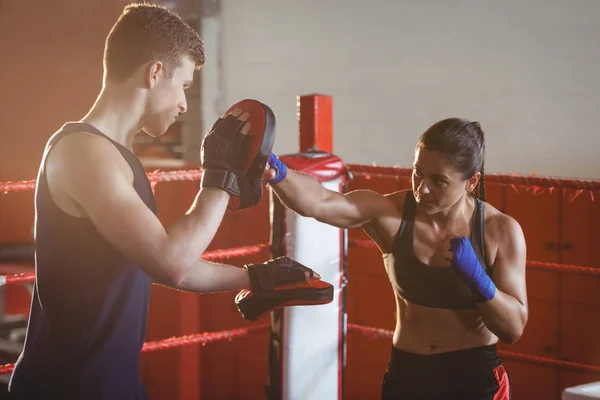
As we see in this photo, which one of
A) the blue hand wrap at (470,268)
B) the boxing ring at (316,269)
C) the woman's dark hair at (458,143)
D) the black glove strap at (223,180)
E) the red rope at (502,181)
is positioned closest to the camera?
the black glove strap at (223,180)

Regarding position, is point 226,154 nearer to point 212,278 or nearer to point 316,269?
point 212,278

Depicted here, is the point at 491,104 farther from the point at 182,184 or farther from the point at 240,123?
the point at 240,123

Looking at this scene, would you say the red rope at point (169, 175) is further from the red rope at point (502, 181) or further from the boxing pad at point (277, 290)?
the boxing pad at point (277, 290)

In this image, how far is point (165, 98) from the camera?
1.50m

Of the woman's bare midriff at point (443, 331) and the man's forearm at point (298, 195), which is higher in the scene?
the man's forearm at point (298, 195)

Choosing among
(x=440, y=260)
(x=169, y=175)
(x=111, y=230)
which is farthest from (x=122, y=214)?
(x=169, y=175)

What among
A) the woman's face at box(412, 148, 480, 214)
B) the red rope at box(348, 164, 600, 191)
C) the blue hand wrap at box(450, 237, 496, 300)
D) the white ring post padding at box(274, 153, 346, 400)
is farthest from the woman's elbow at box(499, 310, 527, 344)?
the white ring post padding at box(274, 153, 346, 400)

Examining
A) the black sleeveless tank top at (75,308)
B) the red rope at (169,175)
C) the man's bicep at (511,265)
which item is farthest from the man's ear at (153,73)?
the man's bicep at (511,265)

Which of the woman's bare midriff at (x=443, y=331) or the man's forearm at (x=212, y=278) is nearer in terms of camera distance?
the man's forearm at (x=212, y=278)

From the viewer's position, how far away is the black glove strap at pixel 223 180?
1.47 metres

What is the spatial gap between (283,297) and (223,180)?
0.99 ft

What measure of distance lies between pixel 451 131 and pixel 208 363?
3.03 meters

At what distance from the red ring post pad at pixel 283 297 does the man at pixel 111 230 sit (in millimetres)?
201

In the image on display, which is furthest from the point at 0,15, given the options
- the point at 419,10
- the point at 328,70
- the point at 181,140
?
the point at 419,10
